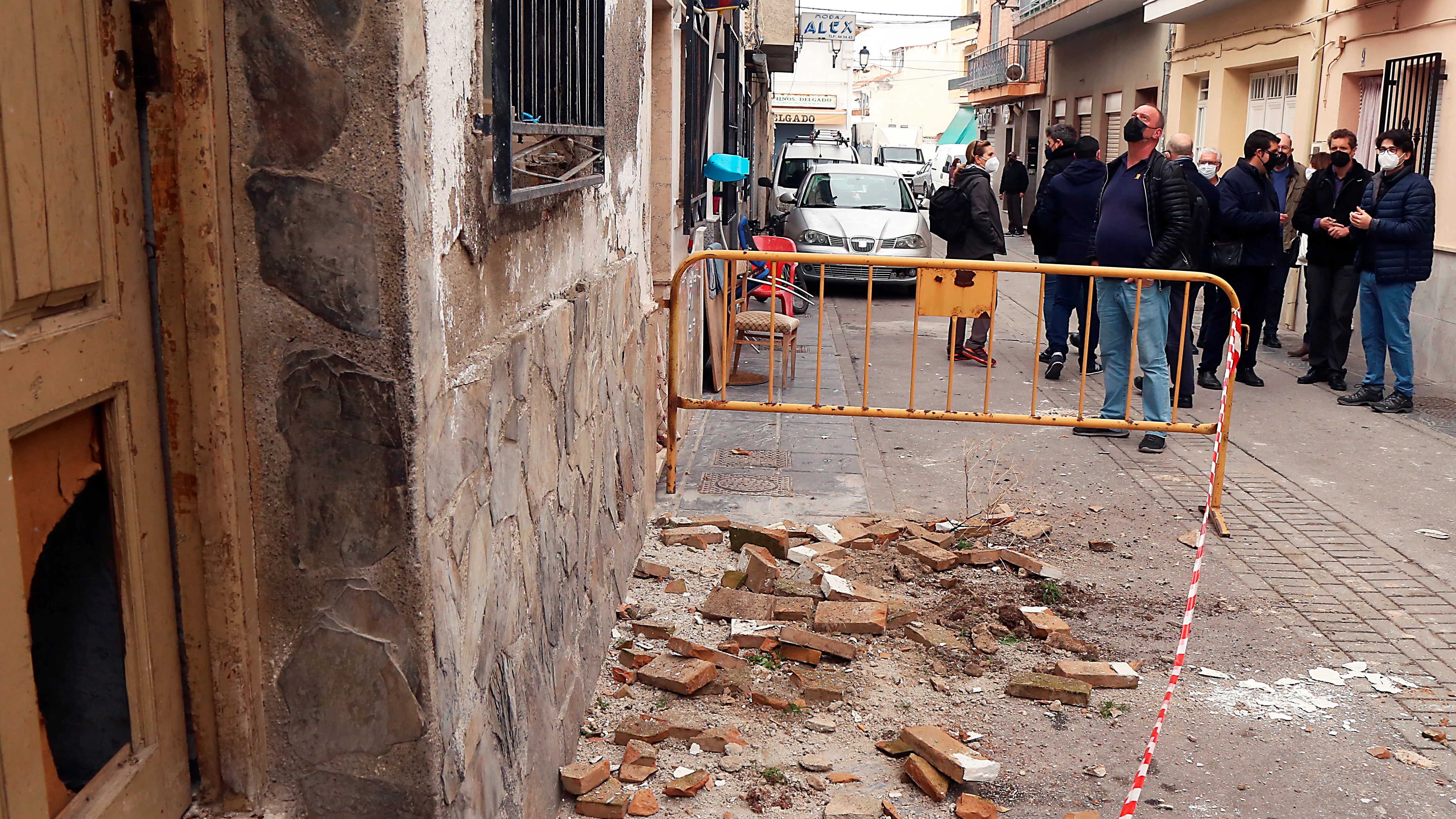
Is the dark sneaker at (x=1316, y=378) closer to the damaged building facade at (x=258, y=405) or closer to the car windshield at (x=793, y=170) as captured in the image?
the damaged building facade at (x=258, y=405)

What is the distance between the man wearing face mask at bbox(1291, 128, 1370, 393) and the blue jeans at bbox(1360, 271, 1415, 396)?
38cm

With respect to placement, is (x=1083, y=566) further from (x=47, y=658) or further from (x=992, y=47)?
(x=992, y=47)

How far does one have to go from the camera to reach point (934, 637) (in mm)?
4637

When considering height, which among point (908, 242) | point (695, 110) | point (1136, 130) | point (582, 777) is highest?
point (695, 110)

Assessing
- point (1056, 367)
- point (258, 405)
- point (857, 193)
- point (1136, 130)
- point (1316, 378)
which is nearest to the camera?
point (258, 405)

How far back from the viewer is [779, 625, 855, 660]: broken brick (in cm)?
441

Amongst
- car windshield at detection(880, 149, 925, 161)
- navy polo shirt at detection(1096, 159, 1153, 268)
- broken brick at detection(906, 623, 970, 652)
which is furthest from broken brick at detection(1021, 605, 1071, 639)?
car windshield at detection(880, 149, 925, 161)

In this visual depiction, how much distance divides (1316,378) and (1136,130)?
339 centimetres

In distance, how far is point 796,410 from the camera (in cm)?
663

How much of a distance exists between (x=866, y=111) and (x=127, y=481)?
262ft

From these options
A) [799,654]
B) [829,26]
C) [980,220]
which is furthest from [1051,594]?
[829,26]

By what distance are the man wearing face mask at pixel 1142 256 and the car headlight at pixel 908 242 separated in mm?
6933

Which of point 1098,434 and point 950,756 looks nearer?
point 950,756

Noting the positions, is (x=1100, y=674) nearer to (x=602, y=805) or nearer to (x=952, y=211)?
(x=602, y=805)
